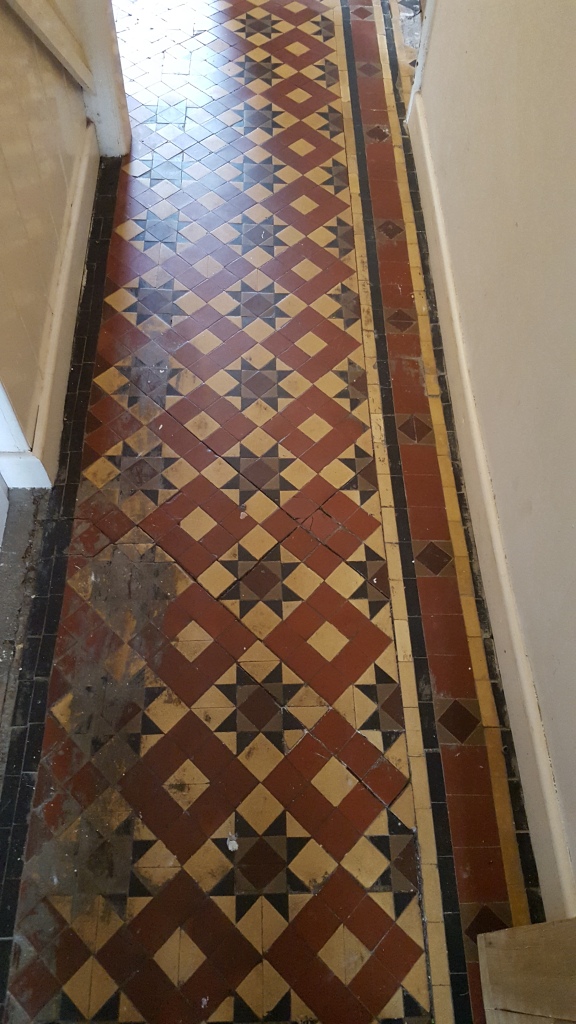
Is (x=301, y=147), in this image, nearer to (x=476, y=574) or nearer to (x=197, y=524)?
(x=197, y=524)

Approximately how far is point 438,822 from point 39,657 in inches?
55.1

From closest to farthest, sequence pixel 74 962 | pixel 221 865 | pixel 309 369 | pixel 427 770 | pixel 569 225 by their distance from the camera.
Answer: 1. pixel 569 225
2. pixel 74 962
3. pixel 221 865
4. pixel 427 770
5. pixel 309 369

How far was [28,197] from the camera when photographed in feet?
8.82

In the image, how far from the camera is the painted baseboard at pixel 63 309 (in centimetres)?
281

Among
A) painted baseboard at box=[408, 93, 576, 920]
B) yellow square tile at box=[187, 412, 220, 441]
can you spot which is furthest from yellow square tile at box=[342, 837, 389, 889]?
yellow square tile at box=[187, 412, 220, 441]

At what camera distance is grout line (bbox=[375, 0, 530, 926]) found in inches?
90.0

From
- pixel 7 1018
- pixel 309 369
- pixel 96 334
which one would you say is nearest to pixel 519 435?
pixel 309 369

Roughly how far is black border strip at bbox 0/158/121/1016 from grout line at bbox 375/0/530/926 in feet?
4.65

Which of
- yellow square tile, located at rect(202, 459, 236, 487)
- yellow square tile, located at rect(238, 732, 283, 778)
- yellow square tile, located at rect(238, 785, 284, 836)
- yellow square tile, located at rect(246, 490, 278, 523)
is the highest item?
yellow square tile, located at rect(202, 459, 236, 487)

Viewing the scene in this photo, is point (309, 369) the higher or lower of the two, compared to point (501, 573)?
higher

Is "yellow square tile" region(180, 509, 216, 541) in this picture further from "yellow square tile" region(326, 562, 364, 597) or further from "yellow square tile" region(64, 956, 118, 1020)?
"yellow square tile" region(64, 956, 118, 1020)

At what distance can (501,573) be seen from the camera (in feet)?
8.39

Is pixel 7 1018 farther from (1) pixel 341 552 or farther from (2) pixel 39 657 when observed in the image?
(1) pixel 341 552

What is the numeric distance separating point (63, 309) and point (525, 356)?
5.98 ft
